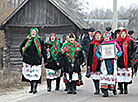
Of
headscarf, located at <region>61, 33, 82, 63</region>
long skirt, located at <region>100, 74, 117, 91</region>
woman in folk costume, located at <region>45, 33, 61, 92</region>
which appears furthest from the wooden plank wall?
long skirt, located at <region>100, 74, 117, 91</region>

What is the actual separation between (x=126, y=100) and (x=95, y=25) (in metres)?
38.0

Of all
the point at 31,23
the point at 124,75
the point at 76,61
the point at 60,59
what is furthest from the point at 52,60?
the point at 31,23

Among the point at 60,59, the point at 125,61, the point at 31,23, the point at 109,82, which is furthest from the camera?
the point at 31,23

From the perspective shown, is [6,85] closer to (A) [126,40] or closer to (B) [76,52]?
(B) [76,52]

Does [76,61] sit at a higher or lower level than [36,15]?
lower

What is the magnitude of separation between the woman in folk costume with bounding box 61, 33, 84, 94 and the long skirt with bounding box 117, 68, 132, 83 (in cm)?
117

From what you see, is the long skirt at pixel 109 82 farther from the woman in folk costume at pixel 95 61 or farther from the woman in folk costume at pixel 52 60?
the woman in folk costume at pixel 52 60

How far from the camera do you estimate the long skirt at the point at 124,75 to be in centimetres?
917

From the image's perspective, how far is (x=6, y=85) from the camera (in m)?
11.1

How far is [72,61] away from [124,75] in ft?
5.06

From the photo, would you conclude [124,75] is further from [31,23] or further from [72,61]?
[31,23]

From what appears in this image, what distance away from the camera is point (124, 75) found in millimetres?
9195

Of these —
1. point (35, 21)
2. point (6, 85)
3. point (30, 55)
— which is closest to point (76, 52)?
point (30, 55)

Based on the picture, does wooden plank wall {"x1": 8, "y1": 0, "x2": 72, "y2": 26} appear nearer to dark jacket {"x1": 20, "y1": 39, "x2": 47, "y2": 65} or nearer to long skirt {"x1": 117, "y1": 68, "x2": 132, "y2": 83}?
dark jacket {"x1": 20, "y1": 39, "x2": 47, "y2": 65}
